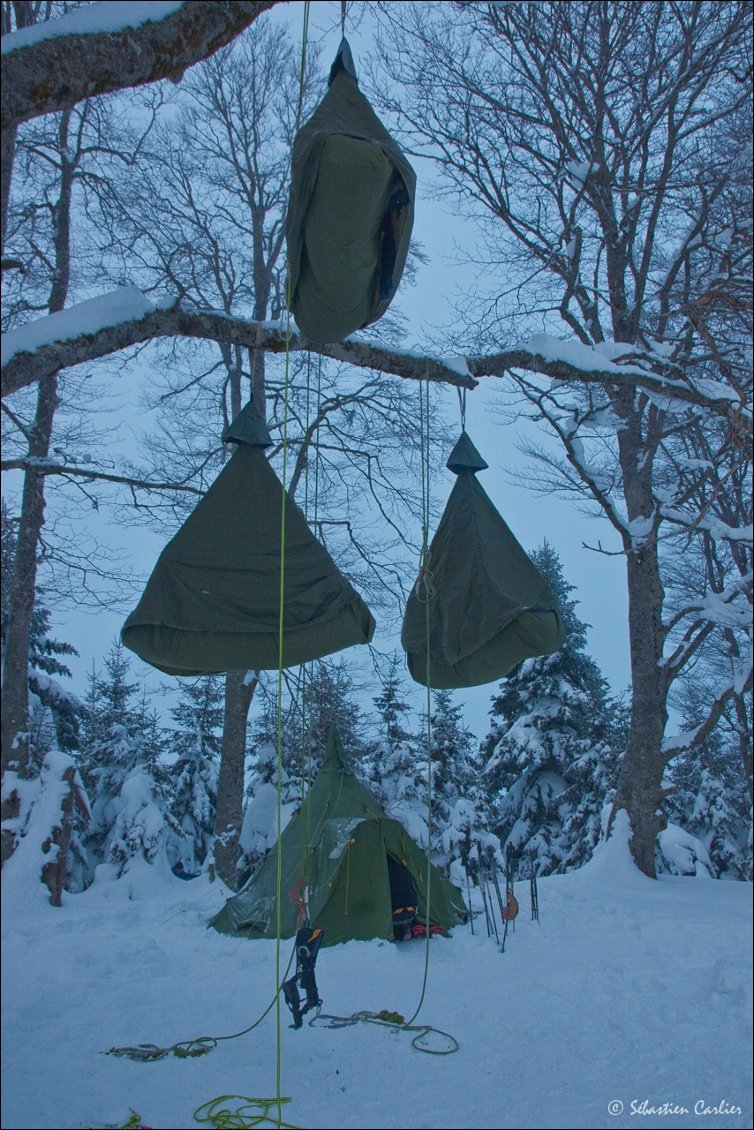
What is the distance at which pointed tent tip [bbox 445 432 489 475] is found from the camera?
395cm

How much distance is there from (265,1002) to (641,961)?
5.85 ft

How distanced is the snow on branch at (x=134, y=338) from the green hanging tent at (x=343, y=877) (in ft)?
13.2

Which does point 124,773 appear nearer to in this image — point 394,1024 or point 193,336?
point 394,1024

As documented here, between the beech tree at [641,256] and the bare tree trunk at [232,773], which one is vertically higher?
the beech tree at [641,256]

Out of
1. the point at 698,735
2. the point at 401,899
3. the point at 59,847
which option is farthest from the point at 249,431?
the point at 698,735

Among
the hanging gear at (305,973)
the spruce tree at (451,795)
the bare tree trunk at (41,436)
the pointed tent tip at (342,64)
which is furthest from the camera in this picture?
the spruce tree at (451,795)

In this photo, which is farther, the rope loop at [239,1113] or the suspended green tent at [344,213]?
the suspended green tent at [344,213]

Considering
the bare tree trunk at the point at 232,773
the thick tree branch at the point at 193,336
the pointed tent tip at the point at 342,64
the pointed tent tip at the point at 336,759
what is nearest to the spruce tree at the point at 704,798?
the pointed tent tip at the point at 336,759

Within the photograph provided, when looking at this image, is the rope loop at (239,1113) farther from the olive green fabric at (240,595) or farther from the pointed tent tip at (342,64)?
the pointed tent tip at (342,64)

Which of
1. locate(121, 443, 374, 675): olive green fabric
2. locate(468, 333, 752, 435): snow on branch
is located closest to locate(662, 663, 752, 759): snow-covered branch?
locate(468, 333, 752, 435): snow on branch

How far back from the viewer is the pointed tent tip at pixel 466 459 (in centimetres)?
395

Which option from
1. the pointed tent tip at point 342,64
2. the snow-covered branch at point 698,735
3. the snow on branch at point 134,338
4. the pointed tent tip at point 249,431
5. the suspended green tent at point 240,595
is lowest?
the snow-covered branch at point 698,735

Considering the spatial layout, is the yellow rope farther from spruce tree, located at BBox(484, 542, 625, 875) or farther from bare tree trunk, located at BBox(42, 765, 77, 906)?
spruce tree, located at BBox(484, 542, 625, 875)

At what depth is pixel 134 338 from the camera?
3.33m
